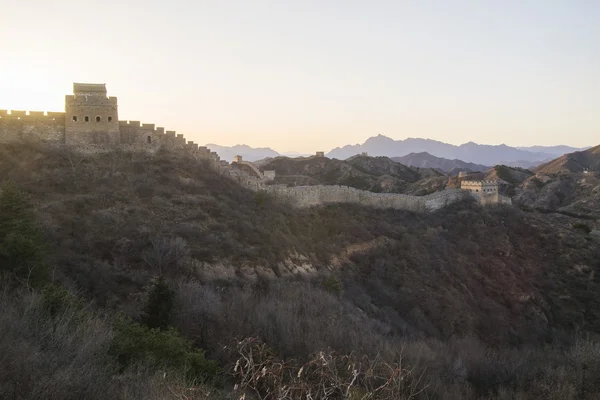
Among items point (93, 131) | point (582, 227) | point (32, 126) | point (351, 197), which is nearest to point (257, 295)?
point (93, 131)

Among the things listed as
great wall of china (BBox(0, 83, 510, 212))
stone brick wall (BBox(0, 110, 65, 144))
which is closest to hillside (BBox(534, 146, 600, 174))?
great wall of china (BBox(0, 83, 510, 212))

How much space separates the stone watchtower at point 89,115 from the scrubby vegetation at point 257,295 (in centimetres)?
109

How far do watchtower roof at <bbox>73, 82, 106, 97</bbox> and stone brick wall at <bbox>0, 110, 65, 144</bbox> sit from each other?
1.56m

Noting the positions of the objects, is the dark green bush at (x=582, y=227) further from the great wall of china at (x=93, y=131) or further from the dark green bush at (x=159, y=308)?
the dark green bush at (x=159, y=308)

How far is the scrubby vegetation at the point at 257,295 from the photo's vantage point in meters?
7.39

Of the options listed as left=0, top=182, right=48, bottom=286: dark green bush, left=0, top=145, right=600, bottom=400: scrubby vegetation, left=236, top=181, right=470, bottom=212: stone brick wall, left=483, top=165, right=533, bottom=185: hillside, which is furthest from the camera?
left=483, top=165, right=533, bottom=185: hillside

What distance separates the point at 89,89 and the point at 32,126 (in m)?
3.52

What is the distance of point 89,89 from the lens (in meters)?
24.6

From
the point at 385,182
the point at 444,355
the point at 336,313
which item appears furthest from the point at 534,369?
the point at 385,182

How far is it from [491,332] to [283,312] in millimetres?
18456

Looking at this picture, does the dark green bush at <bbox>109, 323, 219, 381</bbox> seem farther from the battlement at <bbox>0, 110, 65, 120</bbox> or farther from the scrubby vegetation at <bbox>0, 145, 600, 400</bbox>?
the battlement at <bbox>0, 110, 65, 120</bbox>

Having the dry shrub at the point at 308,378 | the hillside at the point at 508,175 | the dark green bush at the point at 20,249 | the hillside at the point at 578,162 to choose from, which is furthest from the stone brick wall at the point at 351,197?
the hillside at the point at 578,162

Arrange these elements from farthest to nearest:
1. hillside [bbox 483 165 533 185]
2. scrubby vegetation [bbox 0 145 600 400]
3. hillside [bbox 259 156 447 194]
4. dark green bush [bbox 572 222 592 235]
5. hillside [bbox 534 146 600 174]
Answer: hillside [bbox 534 146 600 174], hillside [bbox 483 165 533 185], hillside [bbox 259 156 447 194], dark green bush [bbox 572 222 592 235], scrubby vegetation [bbox 0 145 600 400]

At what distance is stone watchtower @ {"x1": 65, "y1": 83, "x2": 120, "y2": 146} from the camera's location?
24328mm
